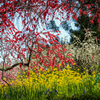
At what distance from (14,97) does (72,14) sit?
111 inches

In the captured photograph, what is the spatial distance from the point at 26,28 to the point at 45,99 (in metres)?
1.81

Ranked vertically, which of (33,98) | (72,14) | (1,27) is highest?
→ (72,14)

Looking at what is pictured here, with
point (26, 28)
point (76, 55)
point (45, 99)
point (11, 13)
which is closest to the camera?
point (45, 99)

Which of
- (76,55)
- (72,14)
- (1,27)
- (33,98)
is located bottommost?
(33,98)

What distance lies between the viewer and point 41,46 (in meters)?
4.40

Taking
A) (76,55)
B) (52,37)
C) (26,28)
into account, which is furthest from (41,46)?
(76,55)

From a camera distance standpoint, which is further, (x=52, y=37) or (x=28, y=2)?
(x=52, y=37)

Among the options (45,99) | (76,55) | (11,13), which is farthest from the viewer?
(76,55)

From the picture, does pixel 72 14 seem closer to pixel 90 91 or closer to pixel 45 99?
pixel 90 91

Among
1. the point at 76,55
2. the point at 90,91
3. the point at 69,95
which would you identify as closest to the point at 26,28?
the point at 69,95

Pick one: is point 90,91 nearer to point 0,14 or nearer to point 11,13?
point 11,13

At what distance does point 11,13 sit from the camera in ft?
14.0

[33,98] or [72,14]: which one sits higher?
[72,14]

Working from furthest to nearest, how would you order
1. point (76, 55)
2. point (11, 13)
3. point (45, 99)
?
point (76, 55) → point (11, 13) → point (45, 99)
